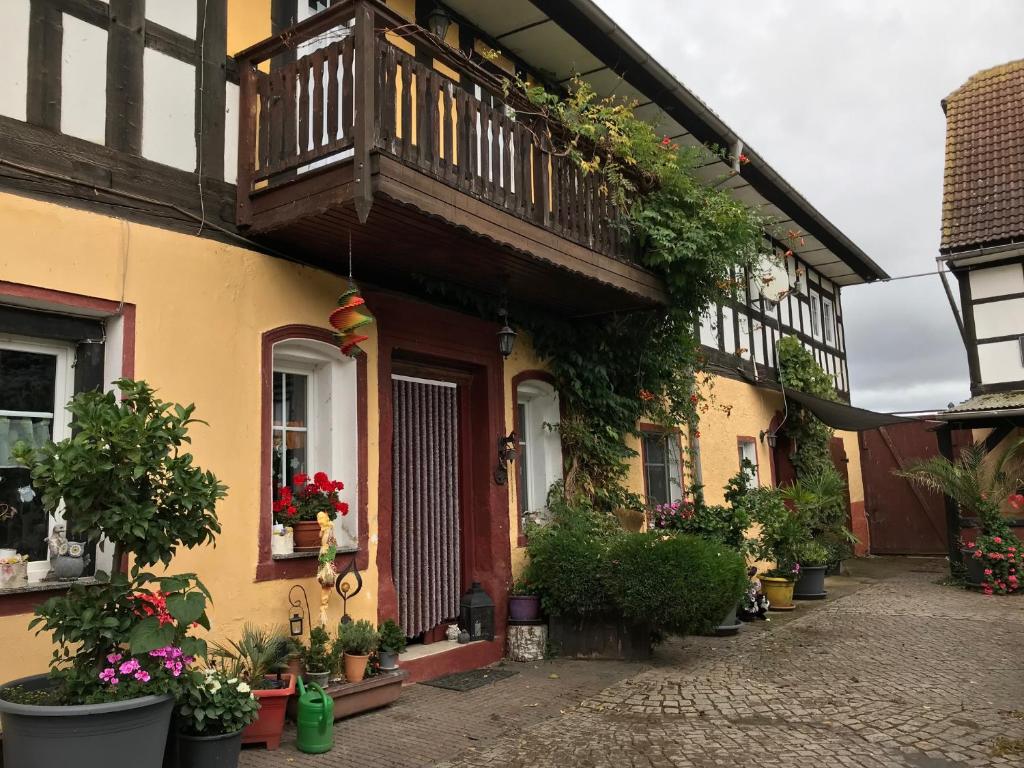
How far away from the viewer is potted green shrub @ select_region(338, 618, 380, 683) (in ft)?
18.0

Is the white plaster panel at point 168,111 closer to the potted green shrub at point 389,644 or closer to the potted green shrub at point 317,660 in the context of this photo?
the potted green shrub at point 317,660

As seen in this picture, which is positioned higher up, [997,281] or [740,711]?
[997,281]

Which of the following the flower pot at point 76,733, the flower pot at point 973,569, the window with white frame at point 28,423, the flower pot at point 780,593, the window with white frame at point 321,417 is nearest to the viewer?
the flower pot at point 76,733

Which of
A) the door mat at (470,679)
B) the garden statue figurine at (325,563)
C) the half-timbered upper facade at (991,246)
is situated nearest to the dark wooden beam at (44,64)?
the garden statue figurine at (325,563)

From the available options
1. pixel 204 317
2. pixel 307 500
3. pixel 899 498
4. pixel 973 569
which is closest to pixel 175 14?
pixel 204 317

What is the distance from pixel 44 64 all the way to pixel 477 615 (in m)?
5.27

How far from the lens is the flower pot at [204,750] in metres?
4.04

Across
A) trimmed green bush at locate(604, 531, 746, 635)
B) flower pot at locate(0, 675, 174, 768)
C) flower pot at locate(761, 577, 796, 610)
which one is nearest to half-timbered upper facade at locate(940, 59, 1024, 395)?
flower pot at locate(761, 577, 796, 610)

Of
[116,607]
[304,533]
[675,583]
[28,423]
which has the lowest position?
[675,583]

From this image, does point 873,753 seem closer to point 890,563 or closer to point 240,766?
point 240,766

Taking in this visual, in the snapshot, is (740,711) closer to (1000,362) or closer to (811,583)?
(811,583)

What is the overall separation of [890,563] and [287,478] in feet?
44.7

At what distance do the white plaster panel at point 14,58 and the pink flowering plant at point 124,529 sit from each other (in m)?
1.87

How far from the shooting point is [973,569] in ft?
37.7
